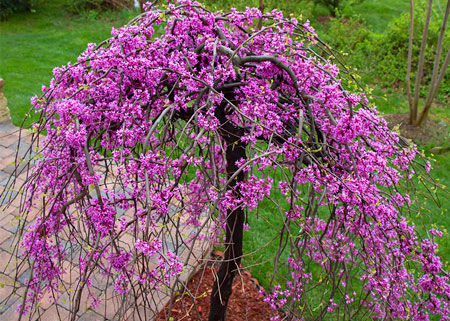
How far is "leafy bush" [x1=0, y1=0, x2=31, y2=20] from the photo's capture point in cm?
991

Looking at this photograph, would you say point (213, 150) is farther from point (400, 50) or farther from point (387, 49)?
point (387, 49)

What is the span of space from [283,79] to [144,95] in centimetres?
73

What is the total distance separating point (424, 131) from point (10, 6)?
10276mm

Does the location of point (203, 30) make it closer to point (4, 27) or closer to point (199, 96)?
point (199, 96)

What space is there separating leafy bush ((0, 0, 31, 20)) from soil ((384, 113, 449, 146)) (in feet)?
31.6

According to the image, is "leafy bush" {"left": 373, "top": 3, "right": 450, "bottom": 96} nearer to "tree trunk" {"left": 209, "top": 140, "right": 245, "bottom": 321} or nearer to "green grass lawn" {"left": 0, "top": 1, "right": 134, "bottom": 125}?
"green grass lawn" {"left": 0, "top": 1, "right": 134, "bottom": 125}

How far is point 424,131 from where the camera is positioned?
633cm

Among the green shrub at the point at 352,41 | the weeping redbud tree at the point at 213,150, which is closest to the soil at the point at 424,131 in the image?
the green shrub at the point at 352,41

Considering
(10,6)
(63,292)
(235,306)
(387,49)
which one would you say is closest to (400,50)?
(387,49)

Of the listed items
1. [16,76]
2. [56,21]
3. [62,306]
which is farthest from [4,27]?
[62,306]

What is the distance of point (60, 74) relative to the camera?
201 centimetres

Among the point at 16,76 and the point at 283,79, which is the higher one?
the point at 283,79

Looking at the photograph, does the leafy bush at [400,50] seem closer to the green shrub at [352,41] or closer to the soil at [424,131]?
the green shrub at [352,41]

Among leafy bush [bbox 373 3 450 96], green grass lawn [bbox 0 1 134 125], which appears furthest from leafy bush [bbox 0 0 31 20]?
leafy bush [bbox 373 3 450 96]
